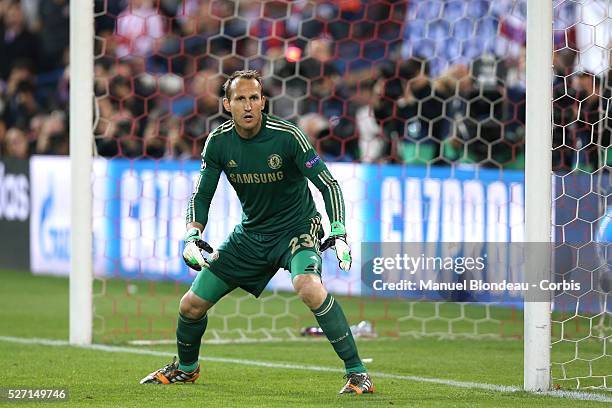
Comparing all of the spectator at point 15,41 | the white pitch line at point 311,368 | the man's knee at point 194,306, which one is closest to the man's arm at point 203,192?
the man's knee at point 194,306

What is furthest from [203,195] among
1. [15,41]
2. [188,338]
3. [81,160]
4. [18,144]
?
[15,41]

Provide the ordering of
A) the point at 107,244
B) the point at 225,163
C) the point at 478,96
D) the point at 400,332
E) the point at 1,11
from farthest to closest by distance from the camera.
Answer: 1. the point at 1,11
2. the point at 107,244
3. the point at 478,96
4. the point at 400,332
5. the point at 225,163

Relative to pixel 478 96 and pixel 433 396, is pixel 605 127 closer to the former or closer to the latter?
pixel 478 96

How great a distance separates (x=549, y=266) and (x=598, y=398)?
72cm

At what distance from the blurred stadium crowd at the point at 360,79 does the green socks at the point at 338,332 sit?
306cm

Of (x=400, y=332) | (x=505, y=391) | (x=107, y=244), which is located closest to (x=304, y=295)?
(x=505, y=391)

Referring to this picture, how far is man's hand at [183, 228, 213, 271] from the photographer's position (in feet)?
21.4

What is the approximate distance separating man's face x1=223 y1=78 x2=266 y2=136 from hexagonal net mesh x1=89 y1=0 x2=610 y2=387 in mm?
2685

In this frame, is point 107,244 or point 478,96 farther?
point 107,244

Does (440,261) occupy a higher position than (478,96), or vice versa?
(478,96)

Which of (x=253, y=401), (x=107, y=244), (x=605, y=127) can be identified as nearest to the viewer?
(x=253, y=401)

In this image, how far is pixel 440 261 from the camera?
34.6 ft

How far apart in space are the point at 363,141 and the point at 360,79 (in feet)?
2.01

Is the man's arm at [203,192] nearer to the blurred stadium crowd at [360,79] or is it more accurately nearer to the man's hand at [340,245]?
the man's hand at [340,245]
